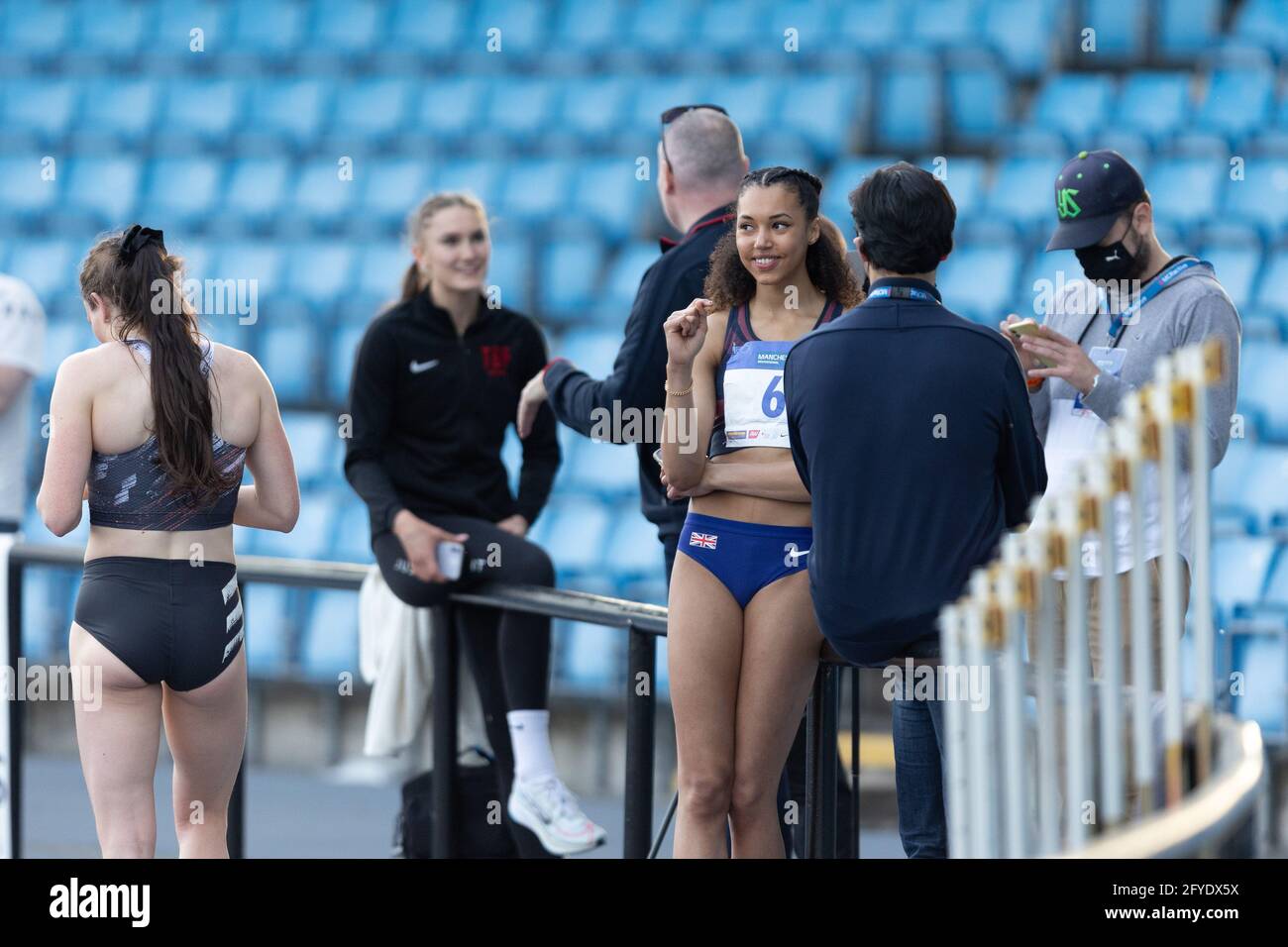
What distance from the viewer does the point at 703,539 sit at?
361 cm

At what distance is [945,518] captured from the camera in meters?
3.20

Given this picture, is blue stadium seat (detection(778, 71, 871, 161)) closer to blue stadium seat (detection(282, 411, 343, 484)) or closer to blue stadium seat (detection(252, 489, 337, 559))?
blue stadium seat (detection(282, 411, 343, 484))

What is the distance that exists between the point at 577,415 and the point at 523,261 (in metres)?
5.12

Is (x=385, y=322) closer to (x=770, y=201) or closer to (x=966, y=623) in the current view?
(x=770, y=201)

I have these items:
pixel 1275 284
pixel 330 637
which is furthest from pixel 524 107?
pixel 1275 284

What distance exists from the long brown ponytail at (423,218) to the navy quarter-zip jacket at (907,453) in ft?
Result: 6.10

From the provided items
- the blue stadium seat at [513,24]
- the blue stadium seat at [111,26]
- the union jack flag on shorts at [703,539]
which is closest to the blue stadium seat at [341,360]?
the blue stadium seat at [513,24]

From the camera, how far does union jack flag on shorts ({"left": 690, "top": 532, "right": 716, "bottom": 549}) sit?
3592 millimetres

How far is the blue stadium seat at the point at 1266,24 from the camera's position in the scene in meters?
8.73

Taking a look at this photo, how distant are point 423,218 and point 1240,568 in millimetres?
3467

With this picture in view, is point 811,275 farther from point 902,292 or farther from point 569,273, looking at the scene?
point 569,273

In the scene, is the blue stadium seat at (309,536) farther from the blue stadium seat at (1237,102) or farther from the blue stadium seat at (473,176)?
the blue stadium seat at (1237,102)

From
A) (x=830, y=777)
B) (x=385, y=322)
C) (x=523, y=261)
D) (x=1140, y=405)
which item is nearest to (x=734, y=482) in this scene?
(x=830, y=777)

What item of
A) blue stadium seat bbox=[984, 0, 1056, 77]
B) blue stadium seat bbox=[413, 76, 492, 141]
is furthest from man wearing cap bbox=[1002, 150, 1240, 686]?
blue stadium seat bbox=[413, 76, 492, 141]
